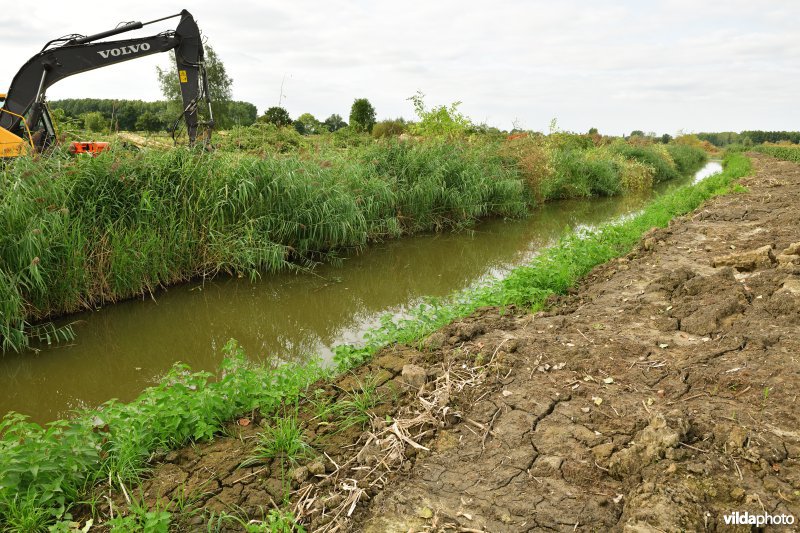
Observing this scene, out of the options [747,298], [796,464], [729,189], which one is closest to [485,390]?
[796,464]

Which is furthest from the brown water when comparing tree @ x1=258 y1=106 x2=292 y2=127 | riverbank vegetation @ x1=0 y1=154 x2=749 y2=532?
tree @ x1=258 y1=106 x2=292 y2=127

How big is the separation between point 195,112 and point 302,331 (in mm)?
5923

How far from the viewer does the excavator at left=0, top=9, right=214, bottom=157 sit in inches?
333

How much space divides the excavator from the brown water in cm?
332

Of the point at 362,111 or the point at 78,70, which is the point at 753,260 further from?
the point at 362,111

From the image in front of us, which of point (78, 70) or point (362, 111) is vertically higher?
point (362, 111)

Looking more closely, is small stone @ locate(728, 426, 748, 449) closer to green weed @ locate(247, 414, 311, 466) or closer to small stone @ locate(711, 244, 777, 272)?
green weed @ locate(247, 414, 311, 466)

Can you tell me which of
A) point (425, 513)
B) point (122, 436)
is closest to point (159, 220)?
point (122, 436)

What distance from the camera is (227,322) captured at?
6168 millimetres

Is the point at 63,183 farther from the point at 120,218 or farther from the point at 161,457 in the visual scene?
the point at 161,457

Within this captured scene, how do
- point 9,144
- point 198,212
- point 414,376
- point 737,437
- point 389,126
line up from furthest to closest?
point 389,126
point 9,144
point 198,212
point 414,376
point 737,437

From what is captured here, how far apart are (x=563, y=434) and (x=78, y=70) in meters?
9.88

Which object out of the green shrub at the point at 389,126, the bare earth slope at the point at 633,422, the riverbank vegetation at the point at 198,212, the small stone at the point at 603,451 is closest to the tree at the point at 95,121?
the riverbank vegetation at the point at 198,212

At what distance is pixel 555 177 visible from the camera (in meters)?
15.7
